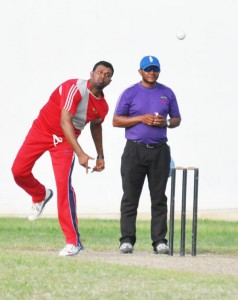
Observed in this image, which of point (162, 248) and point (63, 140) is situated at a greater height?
point (63, 140)

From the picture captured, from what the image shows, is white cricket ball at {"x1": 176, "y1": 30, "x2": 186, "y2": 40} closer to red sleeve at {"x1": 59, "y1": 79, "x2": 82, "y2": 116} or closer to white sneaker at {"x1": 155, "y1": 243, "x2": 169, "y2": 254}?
white sneaker at {"x1": 155, "y1": 243, "x2": 169, "y2": 254}

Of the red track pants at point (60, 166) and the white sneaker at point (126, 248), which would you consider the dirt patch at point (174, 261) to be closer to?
the white sneaker at point (126, 248)

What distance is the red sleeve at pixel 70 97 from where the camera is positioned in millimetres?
10062

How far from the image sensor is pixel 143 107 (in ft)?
35.2

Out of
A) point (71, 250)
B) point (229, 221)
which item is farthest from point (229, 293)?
point (229, 221)

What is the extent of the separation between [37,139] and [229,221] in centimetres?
687

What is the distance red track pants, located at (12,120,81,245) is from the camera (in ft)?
33.0

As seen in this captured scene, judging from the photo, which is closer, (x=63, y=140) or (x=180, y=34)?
(x=63, y=140)

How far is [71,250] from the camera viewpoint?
1016 cm

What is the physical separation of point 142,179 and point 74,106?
1.27m

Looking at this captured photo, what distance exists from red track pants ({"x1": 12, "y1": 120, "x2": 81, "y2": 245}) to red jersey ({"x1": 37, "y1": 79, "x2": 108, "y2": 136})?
0.30ft

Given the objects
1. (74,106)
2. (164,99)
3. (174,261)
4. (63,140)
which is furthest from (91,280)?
(164,99)

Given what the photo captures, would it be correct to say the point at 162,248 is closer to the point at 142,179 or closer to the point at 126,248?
the point at 126,248

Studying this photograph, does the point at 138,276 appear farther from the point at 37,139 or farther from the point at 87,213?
the point at 87,213
